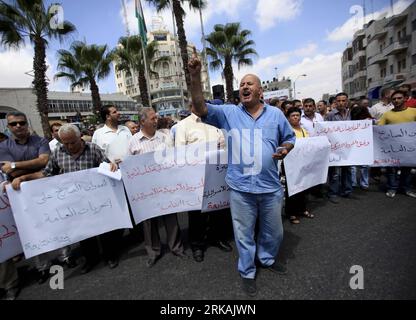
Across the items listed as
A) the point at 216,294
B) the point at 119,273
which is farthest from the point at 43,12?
the point at 216,294

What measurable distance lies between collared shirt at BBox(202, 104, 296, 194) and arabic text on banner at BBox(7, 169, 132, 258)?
1.50 metres

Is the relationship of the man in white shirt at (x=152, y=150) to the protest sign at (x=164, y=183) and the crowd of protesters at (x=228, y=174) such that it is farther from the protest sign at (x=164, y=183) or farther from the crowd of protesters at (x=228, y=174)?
the protest sign at (x=164, y=183)

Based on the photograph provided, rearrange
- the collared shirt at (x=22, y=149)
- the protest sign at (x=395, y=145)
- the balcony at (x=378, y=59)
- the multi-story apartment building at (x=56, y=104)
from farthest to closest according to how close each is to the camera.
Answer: the balcony at (x=378, y=59) < the multi-story apartment building at (x=56, y=104) < the protest sign at (x=395, y=145) < the collared shirt at (x=22, y=149)

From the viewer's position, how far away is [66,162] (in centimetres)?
297

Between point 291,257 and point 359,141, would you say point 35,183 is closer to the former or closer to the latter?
point 291,257

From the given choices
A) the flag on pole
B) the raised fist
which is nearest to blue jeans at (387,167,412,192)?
the raised fist

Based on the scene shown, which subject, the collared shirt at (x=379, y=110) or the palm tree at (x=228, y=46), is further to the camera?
the palm tree at (x=228, y=46)

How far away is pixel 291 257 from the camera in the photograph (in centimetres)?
284

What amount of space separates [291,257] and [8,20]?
15.9 metres

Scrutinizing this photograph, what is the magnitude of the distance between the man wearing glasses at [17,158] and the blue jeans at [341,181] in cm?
451

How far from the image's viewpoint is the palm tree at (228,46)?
20906 millimetres

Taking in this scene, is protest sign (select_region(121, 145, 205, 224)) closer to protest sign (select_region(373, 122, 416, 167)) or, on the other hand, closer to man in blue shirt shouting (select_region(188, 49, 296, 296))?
man in blue shirt shouting (select_region(188, 49, 296, 296))

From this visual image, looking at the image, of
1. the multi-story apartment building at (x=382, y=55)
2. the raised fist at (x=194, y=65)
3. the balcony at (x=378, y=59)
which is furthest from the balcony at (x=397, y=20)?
the raised fist at (x=194, y=65)

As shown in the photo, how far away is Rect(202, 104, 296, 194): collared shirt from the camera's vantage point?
2.31 meters
